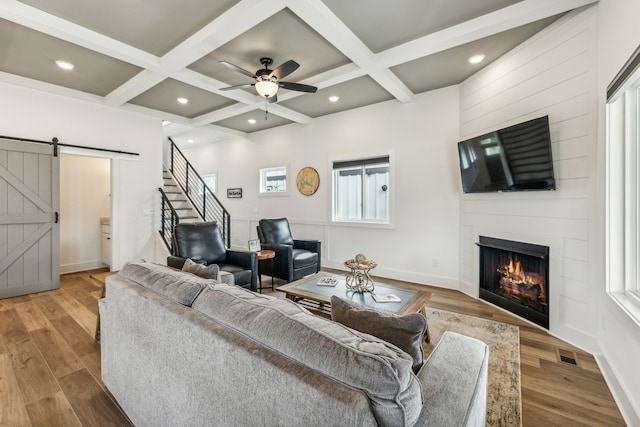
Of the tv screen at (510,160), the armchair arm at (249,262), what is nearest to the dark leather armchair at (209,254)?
the armchair arm at (249,262)

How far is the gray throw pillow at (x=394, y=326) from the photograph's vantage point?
40.5 inches

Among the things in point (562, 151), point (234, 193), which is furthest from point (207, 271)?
point (234, 193)

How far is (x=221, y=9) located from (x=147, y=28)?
34.5 inches

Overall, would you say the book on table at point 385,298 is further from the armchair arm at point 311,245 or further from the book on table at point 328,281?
the armchair arm at point 311,245

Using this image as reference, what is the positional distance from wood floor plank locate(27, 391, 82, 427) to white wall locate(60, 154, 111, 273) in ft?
14.2

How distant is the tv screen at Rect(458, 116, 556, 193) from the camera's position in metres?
2.77

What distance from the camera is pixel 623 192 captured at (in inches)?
81.9

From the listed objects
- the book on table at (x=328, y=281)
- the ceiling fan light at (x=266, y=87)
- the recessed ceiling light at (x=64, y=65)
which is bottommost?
the book on table at (x=328, y=281)

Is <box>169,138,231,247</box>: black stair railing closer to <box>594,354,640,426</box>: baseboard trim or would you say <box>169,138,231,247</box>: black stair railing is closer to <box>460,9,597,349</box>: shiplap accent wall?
<box>460,9,597,349</box>: shiplap accent wall

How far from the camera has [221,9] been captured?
2553 millimetres

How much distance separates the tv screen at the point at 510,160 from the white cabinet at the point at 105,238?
6097mm

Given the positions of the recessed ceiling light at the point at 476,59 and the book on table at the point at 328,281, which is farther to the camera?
the recessed ceiling light at the point at 476,59

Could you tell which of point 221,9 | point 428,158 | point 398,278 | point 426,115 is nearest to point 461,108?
point 426,115

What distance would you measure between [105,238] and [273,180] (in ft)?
11.2
